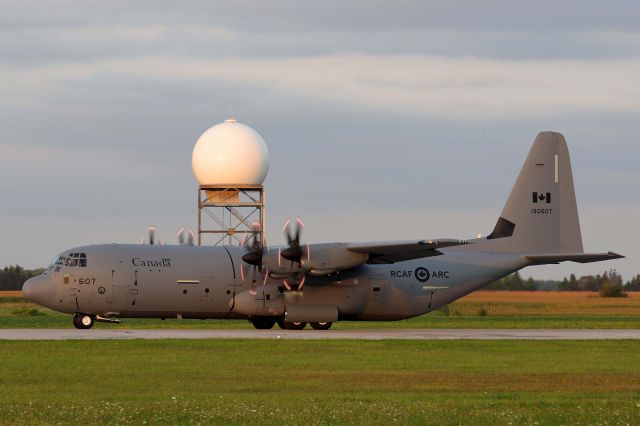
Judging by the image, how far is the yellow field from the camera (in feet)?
226

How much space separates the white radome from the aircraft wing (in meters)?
21.3

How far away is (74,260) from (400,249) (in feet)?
41.1

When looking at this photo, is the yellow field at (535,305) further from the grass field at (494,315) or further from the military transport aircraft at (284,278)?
the military transport aircraft at (284,278)

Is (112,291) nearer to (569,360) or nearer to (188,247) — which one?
(188,247)

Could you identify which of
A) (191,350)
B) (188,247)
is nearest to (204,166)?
(188,247)

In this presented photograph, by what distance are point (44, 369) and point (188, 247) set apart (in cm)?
1823

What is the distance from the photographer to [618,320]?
5747cm

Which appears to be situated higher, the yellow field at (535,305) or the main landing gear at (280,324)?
the yellow field at (535,305)

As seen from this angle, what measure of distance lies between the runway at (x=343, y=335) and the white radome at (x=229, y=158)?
21.9 m

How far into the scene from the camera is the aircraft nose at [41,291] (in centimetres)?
4225

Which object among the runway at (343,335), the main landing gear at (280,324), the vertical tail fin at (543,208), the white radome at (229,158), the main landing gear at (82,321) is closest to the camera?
the runway at (343,335)

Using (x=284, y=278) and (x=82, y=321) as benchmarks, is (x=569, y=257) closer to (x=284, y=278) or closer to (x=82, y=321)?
(x=284, y=278)

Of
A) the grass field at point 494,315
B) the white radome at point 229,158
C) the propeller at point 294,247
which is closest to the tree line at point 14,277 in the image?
the grass field at point 494,315

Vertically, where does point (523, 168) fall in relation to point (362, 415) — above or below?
above
